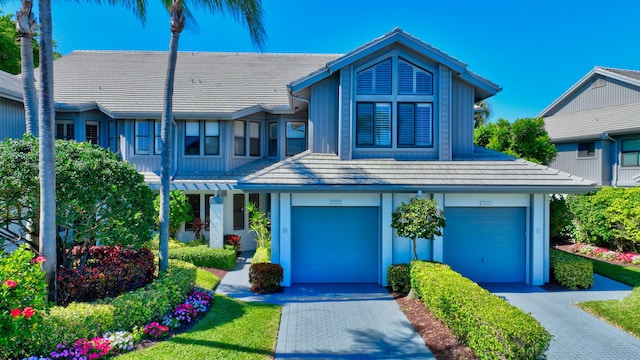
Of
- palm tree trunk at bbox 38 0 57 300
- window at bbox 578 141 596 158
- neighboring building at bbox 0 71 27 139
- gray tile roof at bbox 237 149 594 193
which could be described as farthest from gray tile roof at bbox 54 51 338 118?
window at bbox 578 141 596 158

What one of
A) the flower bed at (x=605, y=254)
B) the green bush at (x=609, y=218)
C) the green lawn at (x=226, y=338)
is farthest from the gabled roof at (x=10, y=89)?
the green bush at (x=609, y=218)

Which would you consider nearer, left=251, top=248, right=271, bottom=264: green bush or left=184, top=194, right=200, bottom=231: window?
left=251, top=248, right=271, bottom=264: green bush

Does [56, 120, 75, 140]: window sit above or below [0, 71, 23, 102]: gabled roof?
below

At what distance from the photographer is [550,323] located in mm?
8359

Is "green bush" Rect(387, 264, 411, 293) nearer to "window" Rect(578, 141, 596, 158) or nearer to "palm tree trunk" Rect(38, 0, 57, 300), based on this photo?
"palm tree trunk" Rect(38, 0, 57, 300)

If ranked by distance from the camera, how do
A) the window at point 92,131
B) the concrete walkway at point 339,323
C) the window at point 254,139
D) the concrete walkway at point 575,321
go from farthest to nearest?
the window at point 254,139 → the window at point 92,131 → the concrete walkway at point 575,321 → the concrete walkway at point 339,323

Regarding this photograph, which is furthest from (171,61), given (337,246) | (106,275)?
(337,246)

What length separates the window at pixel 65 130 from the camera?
51.3 ft

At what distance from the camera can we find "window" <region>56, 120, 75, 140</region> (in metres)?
15.6

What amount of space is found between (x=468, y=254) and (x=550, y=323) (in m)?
3.38

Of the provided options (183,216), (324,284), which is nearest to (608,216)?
(324,284)

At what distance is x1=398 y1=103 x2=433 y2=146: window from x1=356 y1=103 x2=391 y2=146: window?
46 cm

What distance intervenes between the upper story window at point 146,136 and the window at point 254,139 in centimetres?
390

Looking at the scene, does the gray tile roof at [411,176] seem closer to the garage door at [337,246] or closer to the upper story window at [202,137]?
the garage door at [337,246]
